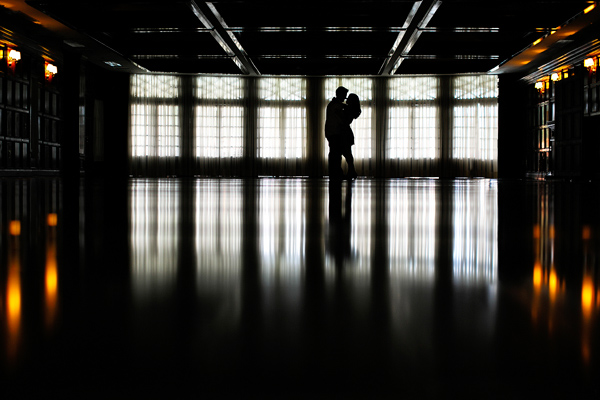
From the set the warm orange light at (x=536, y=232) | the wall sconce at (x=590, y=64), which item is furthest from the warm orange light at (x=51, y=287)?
the wall sconce at (x=590, y=64)

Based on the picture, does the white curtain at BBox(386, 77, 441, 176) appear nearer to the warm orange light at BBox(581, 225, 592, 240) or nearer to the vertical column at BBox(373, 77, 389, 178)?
the vertical column at BBox(373, 77, 389, 178)

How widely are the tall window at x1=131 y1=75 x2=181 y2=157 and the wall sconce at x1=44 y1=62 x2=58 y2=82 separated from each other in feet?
11.7

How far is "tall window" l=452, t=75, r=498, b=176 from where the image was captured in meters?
16.2

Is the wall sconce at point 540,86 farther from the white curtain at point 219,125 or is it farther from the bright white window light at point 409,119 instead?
the white curtain at point 219,125

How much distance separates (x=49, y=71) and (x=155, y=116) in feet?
13.4

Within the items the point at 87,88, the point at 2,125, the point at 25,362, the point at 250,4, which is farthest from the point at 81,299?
the point at 87,88

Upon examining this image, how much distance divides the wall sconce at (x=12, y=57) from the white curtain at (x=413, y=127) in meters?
9.56

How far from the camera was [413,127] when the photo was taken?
16562mm

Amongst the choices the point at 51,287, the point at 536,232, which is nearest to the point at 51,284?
the point at 51,287

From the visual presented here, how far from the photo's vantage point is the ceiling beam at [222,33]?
1012 cm

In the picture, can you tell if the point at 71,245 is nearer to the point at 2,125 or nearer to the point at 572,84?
the point at 2,125

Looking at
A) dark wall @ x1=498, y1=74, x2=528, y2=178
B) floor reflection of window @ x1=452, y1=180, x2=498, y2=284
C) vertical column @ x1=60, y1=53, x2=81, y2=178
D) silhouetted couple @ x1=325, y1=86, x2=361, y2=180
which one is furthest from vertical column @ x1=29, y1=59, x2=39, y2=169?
floor reflection of window @ x1=452, y1=180, x2=498, y2=284

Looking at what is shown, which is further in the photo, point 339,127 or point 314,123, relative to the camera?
point 314,123

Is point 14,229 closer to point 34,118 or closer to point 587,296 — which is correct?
point 587,296
